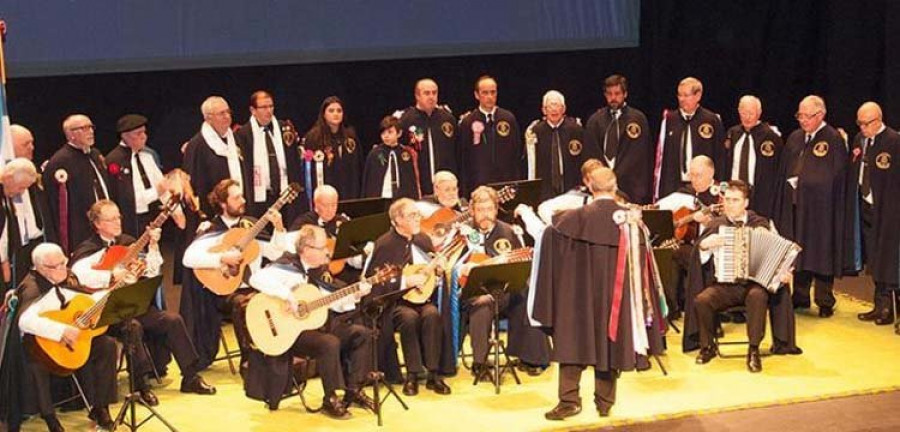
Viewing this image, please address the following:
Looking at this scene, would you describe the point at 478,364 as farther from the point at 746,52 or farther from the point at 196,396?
the point at 746,52

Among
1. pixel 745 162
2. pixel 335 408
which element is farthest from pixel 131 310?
pixel 745 162

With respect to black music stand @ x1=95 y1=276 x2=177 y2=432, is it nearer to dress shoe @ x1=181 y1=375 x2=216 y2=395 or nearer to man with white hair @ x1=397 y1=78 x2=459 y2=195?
dress shoe @ x1=181 y1=375 x2=216 y2=395

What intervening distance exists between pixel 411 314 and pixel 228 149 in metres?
2.65

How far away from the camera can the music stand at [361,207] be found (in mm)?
11438

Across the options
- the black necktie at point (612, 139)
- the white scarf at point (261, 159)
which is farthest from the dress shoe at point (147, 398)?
the black necktie at point (612, 139)

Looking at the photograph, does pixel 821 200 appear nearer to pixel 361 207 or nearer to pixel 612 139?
pixel 612 139

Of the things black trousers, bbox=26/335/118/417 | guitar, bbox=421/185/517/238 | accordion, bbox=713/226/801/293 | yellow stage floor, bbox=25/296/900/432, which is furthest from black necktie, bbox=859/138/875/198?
black trousers, bbox=26/335/118/417

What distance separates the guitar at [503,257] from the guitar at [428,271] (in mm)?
145

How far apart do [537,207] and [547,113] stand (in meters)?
1.75

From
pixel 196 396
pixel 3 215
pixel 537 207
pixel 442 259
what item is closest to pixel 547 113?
pixel 537 207

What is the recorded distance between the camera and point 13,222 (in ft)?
32.3

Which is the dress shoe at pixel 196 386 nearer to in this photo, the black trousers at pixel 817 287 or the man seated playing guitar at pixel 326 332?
the man seated playing guitar at pixel 326 332

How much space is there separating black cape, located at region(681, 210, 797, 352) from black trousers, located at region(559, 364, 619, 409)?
1.78 meters

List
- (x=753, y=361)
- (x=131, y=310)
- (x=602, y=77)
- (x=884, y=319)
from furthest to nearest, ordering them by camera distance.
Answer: (x=602, y=77) → (x=884, y=319) → (x=753, y=361) → (x=131, y=310)
